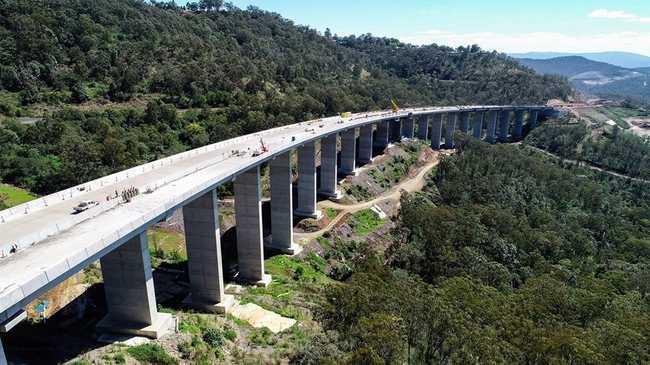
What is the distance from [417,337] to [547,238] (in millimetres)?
46919

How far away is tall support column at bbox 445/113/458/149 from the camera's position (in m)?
128

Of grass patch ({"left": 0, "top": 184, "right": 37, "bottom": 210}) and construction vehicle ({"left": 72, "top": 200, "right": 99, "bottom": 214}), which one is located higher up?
construction vehicle ({"left": 72, "top": 200, "right": 99, "bottom": 214})

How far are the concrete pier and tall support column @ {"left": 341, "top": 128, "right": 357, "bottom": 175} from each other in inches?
1837

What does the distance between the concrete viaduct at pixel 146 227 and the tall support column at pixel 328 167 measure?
595 cm

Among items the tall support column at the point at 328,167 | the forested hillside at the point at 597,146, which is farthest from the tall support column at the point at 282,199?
the forested hillside at the point at 597,146

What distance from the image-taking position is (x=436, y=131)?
126 meters

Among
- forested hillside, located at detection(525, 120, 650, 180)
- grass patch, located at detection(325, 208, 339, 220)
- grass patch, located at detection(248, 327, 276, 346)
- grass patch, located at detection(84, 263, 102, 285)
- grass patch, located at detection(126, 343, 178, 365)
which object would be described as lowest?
forested hillside, located at detection(525, 120, 650, 180)

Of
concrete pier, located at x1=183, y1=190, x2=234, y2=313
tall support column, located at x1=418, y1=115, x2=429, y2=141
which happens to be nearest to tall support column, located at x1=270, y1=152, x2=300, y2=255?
concrete pier, located at x1=183, y1=190, x2=234, y2=313

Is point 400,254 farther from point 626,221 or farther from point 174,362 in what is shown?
point 626,221

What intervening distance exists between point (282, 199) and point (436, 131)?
8243 centimetres

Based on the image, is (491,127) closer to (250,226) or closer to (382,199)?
(382,199)

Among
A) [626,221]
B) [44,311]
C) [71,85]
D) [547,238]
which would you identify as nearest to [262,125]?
[71,85]

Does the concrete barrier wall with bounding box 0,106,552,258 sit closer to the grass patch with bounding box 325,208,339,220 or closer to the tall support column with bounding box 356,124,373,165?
the grass patch with bounding box 325,208,339,220

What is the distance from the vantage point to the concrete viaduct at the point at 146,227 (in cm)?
2230
